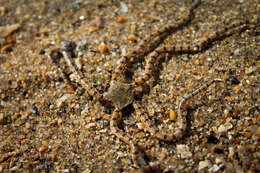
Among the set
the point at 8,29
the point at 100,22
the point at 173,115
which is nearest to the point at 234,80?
the point at 173,115

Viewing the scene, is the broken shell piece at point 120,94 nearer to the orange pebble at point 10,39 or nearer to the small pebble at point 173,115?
the small pebble at point 173,115

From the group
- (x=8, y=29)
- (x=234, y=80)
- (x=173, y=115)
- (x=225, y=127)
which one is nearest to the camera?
(x=225, y=127)

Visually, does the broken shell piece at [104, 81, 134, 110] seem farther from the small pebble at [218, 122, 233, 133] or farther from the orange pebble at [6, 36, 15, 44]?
the orange pebble at [6, 36, 15, 44]

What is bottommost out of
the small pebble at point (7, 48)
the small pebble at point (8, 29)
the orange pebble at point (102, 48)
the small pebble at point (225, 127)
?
the small pebble at point (225, 127)

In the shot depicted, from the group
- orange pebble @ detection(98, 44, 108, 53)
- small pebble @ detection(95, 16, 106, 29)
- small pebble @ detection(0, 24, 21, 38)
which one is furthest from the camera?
small pebble @ detection(0, 24, 21, 38)

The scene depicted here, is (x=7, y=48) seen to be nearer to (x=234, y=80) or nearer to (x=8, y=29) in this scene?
(x=8, y=29)

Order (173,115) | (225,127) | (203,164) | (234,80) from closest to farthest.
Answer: (203,164)
(225,127)
(173,115)
(234,80)

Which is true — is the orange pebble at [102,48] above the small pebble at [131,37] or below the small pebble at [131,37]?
below

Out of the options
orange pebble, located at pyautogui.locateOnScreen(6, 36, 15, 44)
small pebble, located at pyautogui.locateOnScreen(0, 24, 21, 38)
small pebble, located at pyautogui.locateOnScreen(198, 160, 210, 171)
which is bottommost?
small pebble, located at pyautogui.locateOnScreen(198, 160, 210, 171)

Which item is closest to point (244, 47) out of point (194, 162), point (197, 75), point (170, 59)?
point (197, 75)

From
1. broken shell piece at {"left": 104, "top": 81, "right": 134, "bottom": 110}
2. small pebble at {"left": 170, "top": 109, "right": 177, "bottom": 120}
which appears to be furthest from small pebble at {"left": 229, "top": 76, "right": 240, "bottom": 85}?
broken shell piece at {"left": 104, "top": 81, "right": 134, "bottom": 110}

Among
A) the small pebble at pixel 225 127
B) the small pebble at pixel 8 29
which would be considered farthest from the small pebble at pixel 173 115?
the small pebble at pixel 8 29

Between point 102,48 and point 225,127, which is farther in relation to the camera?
point 102,48
